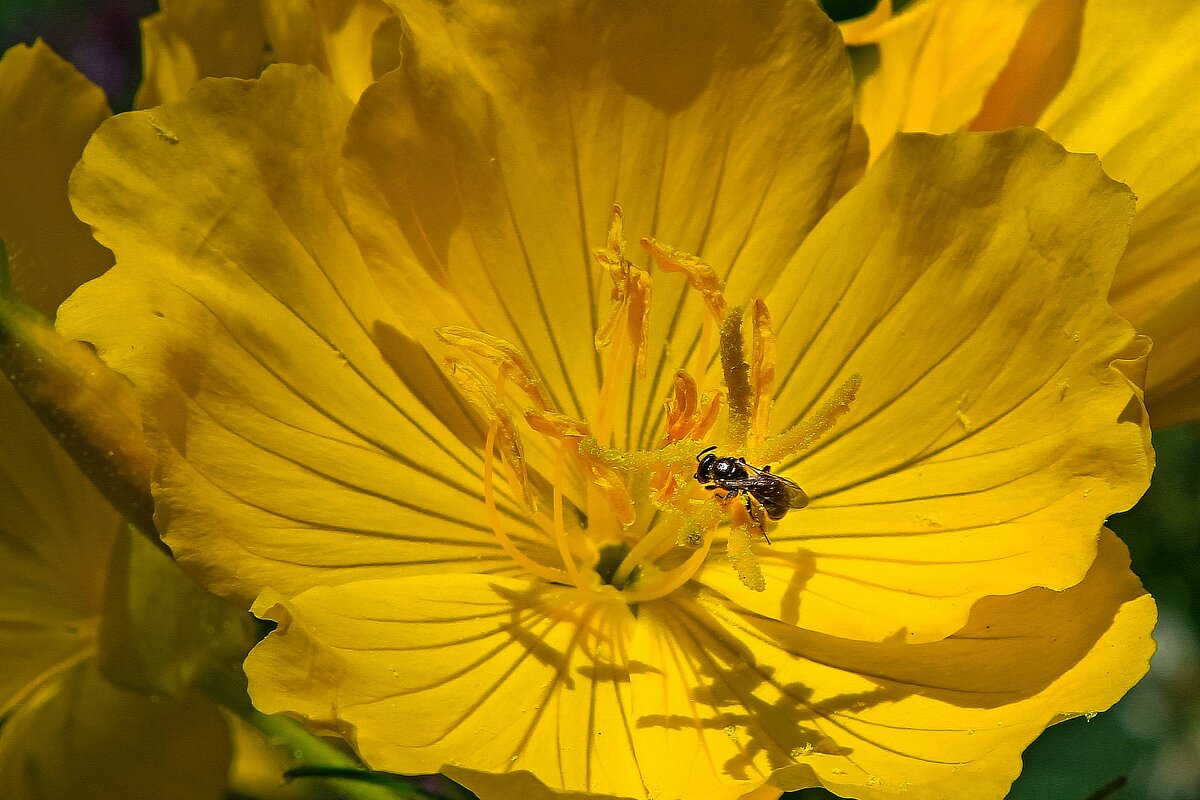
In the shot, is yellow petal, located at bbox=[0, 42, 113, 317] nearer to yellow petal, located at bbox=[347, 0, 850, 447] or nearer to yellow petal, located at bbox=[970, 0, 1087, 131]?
yellow petal, located at bbox=[347, 0, 850, 447]

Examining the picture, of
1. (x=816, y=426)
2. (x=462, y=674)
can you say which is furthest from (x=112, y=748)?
(x=816, y=426)

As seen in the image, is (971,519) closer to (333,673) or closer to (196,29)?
(333,673)

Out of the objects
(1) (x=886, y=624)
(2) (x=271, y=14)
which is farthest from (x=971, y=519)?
(2) (x=271, y=14)

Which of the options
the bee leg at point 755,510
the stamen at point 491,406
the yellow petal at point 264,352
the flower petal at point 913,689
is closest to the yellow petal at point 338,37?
the yellow petal at point 264,352

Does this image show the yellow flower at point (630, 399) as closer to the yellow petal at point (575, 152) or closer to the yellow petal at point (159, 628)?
the yellow petal at point (575, 152)

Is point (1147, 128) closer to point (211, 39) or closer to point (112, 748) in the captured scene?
point (211, 39)
